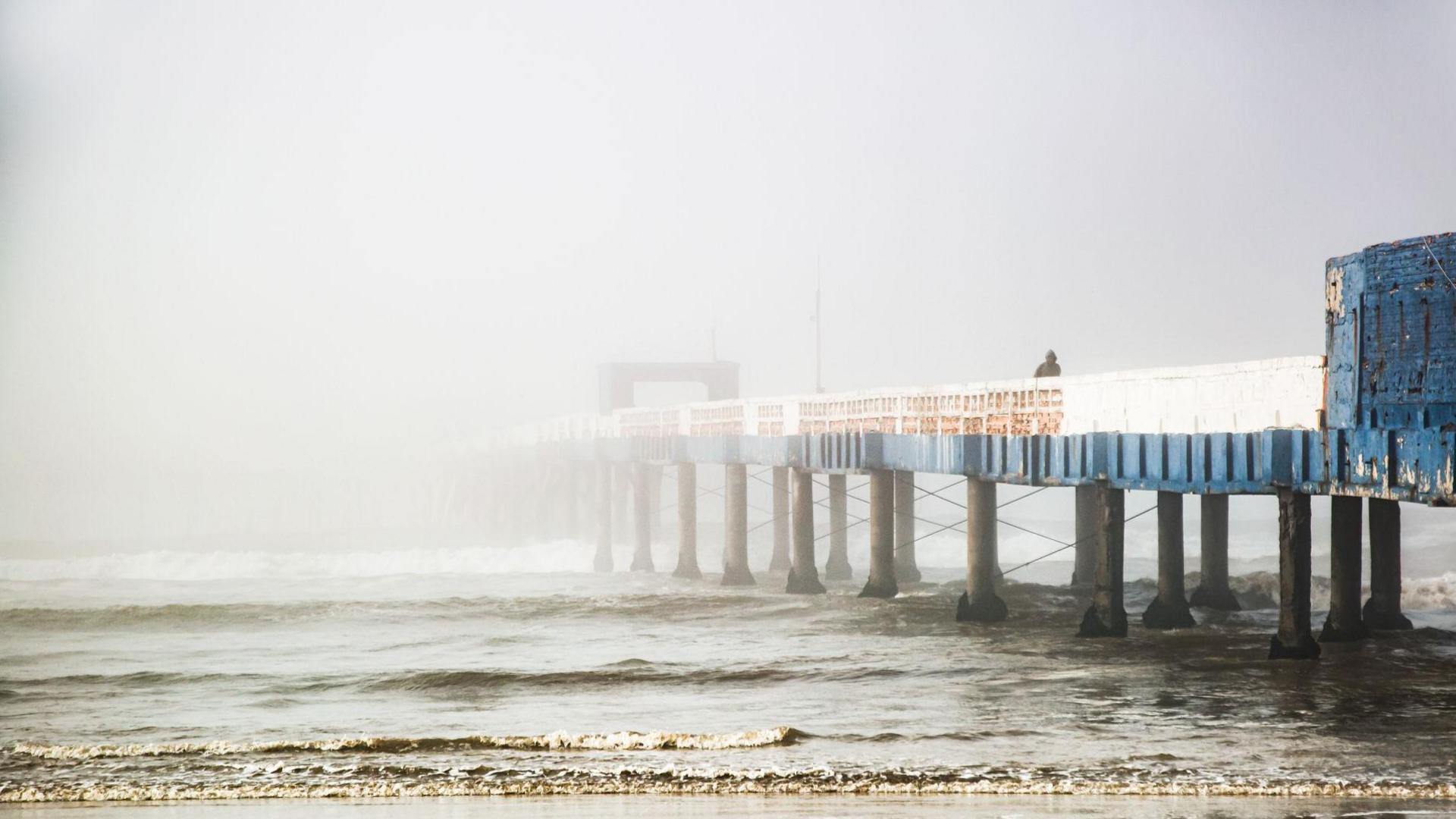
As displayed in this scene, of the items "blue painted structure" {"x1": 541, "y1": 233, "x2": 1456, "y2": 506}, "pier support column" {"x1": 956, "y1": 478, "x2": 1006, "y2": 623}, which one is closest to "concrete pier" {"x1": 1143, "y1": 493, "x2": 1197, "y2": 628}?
"blue painted structure" {"x1": 541, "y1": 233, "x2": 1456, "y2": 506}

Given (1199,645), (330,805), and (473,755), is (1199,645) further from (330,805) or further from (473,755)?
(330,805)

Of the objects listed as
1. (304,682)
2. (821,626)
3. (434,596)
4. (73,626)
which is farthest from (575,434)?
(304,682)

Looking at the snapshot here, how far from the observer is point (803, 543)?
41.8m

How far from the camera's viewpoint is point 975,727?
19781 mm

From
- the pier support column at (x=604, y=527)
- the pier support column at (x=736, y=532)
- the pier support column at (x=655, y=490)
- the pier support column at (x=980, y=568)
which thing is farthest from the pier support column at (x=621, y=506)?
the pier support column at (x=980, y=568)

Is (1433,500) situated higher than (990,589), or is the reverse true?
(1433,500)

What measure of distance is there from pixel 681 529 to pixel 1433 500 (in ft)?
108

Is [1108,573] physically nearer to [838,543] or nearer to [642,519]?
[838,543]

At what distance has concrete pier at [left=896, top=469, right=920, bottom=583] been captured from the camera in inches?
1769

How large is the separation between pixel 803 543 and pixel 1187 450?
17.2 meters

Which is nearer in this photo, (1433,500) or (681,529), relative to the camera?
(1433,500)

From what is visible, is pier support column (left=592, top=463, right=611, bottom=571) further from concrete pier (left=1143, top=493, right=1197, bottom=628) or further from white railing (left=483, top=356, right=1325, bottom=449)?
concrete pier (left=1143, top=493, right=1197, bottom=628)

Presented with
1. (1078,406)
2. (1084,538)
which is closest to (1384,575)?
(1078,406)

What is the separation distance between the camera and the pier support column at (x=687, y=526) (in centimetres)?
5088
